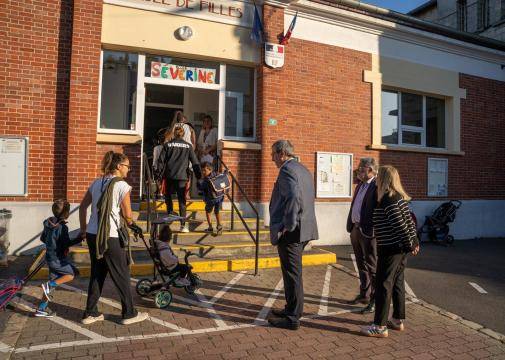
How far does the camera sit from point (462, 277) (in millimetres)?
6816

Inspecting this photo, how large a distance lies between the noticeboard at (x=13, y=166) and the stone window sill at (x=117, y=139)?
1.26 m

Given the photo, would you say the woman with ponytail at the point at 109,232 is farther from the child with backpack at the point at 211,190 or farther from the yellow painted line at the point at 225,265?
the child with backpack at the point at 211,190

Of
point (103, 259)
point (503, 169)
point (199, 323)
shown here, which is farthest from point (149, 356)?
point (503, 169)

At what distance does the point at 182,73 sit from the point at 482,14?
14187mm

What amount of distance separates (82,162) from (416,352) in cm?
617

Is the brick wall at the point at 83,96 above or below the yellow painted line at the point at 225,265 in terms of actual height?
above

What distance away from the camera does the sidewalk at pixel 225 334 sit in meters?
3.66

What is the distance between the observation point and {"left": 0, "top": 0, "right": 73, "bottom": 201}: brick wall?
708cm

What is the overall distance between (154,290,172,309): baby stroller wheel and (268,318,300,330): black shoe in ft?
4.15

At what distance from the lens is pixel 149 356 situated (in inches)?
140

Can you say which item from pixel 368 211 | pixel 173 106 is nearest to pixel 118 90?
pixel 173 106

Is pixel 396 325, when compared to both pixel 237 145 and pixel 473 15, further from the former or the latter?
pixel 473 15

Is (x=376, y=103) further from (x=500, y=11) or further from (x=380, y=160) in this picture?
(x=500, y=11)

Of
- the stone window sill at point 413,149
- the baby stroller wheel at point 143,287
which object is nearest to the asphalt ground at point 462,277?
the stone window sill at point 413,149
